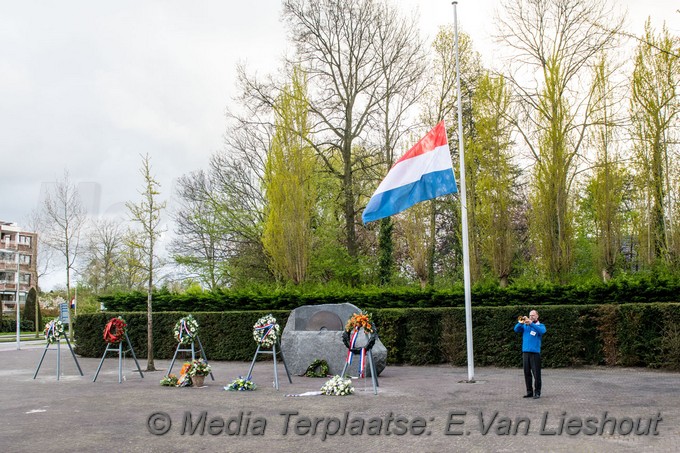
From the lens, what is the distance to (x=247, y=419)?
388 inches

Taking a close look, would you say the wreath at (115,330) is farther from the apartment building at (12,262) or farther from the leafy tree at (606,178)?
the apartment building at (12,262)

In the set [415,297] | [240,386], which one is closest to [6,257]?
[415,297]

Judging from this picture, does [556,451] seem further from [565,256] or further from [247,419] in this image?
[565,256]

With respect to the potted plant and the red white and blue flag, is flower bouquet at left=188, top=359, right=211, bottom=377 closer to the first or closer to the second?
the potted plant

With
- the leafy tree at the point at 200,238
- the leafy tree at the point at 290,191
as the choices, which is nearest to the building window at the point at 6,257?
the leafy tree at the point at 200,238

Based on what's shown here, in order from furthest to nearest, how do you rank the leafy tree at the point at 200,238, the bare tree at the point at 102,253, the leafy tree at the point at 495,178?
the bare tree at the point at 102,253 < the leafy tree at the point at 200,238 < the leafy tree at the point at 495,178

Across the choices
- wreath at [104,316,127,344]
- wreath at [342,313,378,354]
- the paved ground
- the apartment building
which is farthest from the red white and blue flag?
the apartment building

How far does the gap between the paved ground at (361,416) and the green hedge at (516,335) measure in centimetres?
119

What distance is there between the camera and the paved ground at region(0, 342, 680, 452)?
7.99 m

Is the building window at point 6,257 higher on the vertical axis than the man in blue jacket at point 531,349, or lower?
higher

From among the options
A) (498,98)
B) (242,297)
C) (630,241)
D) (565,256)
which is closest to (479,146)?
(498,98)

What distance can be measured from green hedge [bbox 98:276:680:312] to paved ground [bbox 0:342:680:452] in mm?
2814

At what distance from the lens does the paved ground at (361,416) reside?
26.2ft

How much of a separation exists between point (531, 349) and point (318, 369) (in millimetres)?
6515
